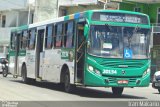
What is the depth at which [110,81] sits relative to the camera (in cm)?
1833

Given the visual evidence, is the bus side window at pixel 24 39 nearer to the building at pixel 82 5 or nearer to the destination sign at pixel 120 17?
the destination sign at pixel 120 17

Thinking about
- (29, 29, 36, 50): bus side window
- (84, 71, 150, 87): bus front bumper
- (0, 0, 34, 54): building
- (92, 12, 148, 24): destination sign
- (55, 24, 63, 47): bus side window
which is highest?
(92, 12, 148, 24): destination sign

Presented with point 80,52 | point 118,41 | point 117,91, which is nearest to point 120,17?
point 118,41

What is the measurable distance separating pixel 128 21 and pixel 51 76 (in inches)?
198

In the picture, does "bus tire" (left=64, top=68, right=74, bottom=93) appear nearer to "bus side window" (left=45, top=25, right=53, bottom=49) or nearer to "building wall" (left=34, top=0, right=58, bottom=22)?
"bus side window" (left=45, top=25, right=53, bottom=49)

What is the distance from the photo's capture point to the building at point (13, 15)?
198 feet

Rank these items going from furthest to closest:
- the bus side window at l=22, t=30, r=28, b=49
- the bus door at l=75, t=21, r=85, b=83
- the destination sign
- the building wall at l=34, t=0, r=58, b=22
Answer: the building wall at l=34, t=0, r=58, b=22
the bus side window at l=22, t=30, r=28, b=49
the bus door at l=75, t=21, r=85, b=83
the destination sign

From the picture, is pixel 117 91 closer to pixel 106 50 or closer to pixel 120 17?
pixel 106 50

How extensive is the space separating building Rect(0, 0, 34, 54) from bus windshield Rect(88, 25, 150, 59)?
137ft

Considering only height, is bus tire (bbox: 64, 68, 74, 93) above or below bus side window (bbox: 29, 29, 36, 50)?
below

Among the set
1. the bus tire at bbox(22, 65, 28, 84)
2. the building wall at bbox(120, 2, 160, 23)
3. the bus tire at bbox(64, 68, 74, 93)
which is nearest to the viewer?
Result: the bus tire at bbox(64, 68, 74, 93)

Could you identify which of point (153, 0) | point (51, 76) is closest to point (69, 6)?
point (153, 0)

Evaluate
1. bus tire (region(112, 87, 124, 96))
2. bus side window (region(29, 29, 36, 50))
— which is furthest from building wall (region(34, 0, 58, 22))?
bus tire (region(112, 87, 124, 96))

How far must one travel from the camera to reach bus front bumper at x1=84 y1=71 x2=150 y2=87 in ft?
59.5
